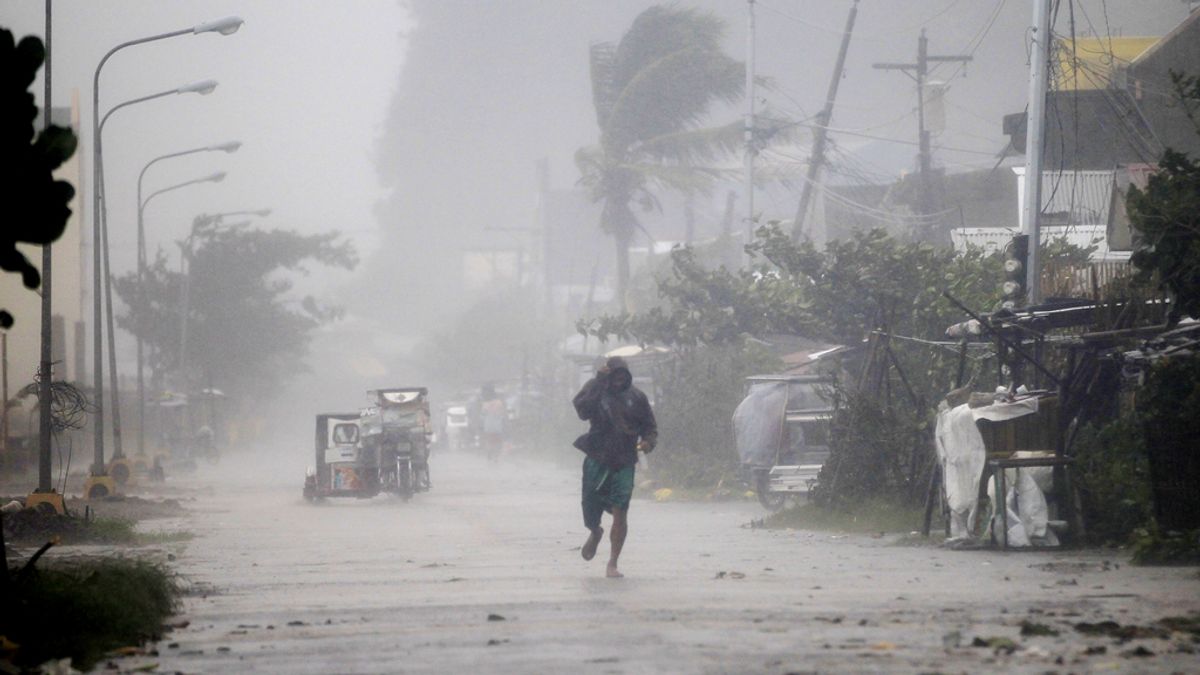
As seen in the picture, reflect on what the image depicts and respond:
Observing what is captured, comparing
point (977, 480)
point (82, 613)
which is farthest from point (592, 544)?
point (82, 613)

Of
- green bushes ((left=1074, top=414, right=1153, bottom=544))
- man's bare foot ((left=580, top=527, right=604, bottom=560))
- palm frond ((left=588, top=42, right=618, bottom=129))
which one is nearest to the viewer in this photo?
man's bare foot ((left=580, top=527, right=604, bottom=560))

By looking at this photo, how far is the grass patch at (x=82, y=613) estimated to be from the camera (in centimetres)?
909

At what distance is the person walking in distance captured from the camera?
1379 centimetres

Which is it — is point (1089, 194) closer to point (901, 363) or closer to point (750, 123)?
point (750, 123)

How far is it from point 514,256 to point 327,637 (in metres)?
124

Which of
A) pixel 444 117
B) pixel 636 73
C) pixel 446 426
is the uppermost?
pixel 444 117

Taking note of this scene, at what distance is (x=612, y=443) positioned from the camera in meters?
13.8

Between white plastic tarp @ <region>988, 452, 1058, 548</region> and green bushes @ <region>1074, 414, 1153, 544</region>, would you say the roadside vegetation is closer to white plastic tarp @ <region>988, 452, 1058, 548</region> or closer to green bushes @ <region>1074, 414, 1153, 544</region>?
green bushes @ <region>1074, 414, 1153, 544</region>

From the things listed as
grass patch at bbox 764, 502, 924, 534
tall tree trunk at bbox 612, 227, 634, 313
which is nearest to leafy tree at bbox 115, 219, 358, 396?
tall tree trunk at bbox 612, 227, 634, 313

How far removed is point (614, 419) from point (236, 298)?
57.2 meters

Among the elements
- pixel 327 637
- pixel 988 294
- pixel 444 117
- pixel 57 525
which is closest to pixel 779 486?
pixel 988 294

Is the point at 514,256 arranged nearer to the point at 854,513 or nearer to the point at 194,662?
the point at 854,513

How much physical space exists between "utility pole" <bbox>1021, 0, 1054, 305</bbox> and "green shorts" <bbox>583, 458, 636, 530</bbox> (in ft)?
27.3

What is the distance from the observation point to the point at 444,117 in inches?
5876
